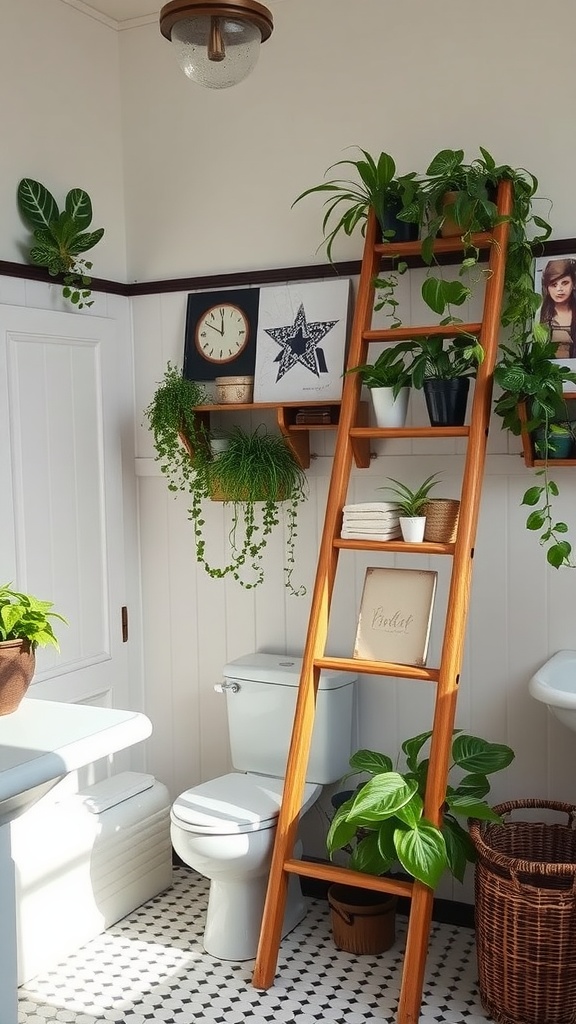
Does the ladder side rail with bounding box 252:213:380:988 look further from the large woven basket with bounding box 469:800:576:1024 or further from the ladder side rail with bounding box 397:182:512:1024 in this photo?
the large woven basket with bounding box 469:800:576:1024

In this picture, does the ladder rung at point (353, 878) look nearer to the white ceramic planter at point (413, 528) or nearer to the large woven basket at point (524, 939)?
the large woven basket at point (524, 939)

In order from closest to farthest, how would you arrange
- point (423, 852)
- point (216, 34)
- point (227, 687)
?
point (216, 34) < point (423, 852) < point (227, 687)

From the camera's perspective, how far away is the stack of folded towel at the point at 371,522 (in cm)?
287

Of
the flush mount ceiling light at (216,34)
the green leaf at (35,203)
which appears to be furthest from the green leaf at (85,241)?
the flush mount ceiling light at (216,34)

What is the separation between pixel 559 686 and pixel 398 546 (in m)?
0.56

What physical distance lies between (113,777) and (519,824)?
140 cm

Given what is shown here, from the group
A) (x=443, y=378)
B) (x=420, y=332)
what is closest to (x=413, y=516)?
(x=443, y=378)

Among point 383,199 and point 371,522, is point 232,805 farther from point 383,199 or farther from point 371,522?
point 383,199

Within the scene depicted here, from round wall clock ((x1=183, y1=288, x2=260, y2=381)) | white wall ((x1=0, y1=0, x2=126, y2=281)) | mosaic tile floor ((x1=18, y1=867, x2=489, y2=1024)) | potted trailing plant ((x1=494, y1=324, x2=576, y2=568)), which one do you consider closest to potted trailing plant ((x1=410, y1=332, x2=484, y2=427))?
potted trailing plant ((x1=494, y1=324, x2=576, y2=568))

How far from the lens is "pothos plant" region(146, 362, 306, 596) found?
3.29 m

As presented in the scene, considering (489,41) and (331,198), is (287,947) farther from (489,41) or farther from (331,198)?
(489,41)

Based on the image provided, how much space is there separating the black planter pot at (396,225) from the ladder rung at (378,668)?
1.24 metres

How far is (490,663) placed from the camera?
3.14 m

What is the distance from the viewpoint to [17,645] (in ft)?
7.43
